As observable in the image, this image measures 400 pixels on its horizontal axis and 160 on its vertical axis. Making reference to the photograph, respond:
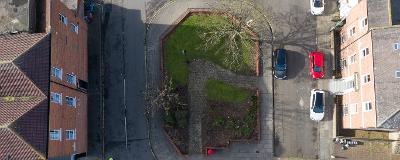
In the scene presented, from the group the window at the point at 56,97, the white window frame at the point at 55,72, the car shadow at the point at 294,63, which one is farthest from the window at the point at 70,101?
the car shadow at the point at 294,63

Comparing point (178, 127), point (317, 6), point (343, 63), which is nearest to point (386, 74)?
point (343, 63)

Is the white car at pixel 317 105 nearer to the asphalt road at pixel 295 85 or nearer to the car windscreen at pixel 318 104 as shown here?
the car windscreen at pixel 318 104

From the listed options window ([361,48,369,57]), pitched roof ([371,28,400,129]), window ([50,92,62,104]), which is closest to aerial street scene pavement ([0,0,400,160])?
window ([361,48,369,57])

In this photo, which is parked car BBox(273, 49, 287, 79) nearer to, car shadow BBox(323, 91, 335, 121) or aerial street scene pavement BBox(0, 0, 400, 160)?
aerial street scene pavement BBox(0, 0, 400, 160)

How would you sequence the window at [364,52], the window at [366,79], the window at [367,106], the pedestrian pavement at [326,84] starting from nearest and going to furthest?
the window at [367,106] < the window at [366,79] < the window at [364,52] < the pedestrian pavement at [326,84]

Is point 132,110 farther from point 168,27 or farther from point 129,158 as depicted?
point 168,27

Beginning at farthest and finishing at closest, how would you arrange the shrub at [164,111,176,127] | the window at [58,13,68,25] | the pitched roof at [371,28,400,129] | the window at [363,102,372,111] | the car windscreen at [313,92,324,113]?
the car windscreen at [313,92,324,113]
the shrub at [164,111,176,127]
the window at [58,13,68,25]
the window at [363,102,372,111]
the pitched roof at [371,28,400,129]
